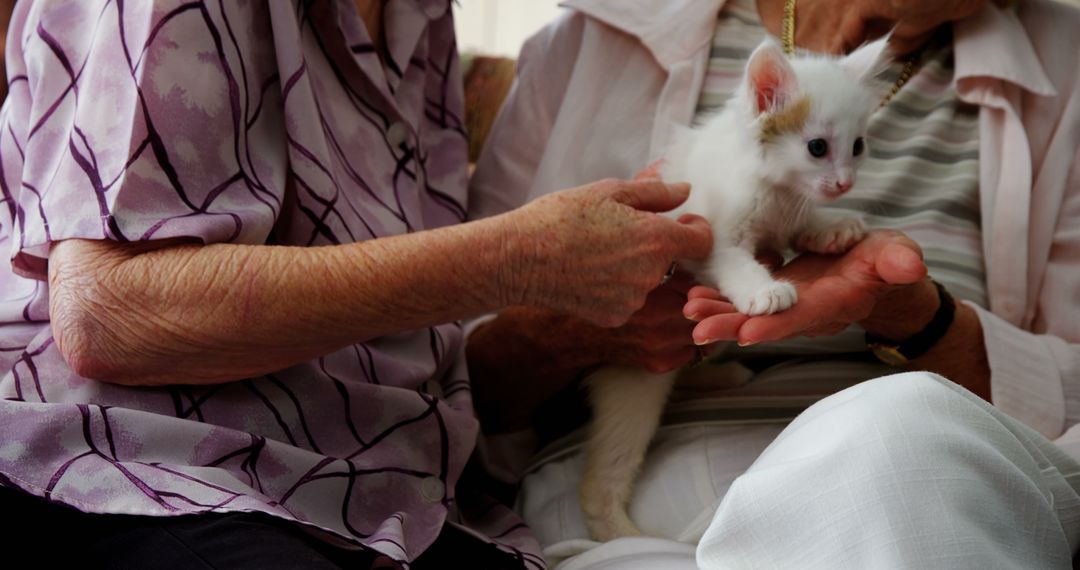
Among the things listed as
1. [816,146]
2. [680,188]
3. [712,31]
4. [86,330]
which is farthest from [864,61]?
[86,330]

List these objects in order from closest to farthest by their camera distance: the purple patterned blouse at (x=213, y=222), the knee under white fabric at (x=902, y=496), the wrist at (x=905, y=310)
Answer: the knee under white fabric at (x=902, y=496)
the purple patterned blouse at (x=213, y=222)
the wrist at (x=905, y=310)

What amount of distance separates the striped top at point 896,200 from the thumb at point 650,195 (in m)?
0.31

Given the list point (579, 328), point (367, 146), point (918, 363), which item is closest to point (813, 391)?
point (918, 363)

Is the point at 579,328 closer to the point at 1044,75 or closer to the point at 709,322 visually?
the point at 709,322

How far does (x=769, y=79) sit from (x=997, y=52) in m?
0.47

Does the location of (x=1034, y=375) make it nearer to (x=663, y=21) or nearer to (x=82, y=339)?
(x=663, y=21)

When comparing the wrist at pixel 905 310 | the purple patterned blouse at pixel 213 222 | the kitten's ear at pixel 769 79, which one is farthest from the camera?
the wrist at pixel 905 310

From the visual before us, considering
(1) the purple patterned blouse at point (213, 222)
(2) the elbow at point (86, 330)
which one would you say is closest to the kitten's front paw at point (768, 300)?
(1) the purple patterned blouse at point (213, 222)

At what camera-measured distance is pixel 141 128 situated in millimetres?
839

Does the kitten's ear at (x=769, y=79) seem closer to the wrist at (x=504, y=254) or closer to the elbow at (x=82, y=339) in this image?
the wrist at (x=504, y=254)

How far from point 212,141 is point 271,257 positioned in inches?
4.9

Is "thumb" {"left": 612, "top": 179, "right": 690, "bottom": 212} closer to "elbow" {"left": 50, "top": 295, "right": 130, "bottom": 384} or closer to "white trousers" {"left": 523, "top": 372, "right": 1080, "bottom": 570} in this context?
"white trousers" {"left": 523, "top": 372, "right": 1080, "bottom": 570}

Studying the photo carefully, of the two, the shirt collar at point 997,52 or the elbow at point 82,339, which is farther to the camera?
the shirt collar at point 997,52

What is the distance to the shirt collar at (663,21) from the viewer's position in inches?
52.6
